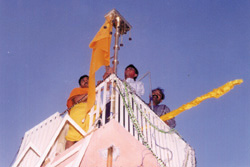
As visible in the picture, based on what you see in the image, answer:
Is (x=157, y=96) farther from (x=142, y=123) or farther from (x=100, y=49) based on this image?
(x=142, y=123)

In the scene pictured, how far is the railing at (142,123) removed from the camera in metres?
4.57

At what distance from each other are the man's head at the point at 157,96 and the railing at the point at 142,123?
146 cm

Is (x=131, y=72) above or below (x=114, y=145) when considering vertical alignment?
above

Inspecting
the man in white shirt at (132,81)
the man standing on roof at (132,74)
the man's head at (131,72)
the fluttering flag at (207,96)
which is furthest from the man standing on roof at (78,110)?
the fluttering flag at (207,96)

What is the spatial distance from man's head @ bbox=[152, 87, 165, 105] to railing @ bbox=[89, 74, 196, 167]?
4.81ft

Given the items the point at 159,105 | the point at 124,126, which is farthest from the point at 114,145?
the point at 159,105

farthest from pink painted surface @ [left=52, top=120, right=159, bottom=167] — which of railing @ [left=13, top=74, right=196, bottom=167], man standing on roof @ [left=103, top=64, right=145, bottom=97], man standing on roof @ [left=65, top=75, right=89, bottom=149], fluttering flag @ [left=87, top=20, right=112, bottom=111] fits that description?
fluttering flag @ [left=87, top=20, right=112, bottom=111]

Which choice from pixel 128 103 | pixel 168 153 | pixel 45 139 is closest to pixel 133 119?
pixel 128 103

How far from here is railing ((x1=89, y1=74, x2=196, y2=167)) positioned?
4566mm

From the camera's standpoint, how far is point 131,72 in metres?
6.71

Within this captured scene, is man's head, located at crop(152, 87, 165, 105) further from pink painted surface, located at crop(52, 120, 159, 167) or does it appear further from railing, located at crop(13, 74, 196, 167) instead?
pink painted surface, located at crop(52, 120, 159, 167)

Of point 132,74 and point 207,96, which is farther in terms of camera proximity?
point 132,74

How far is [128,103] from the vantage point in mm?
4863

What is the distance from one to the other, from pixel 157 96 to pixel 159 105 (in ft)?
1.06
